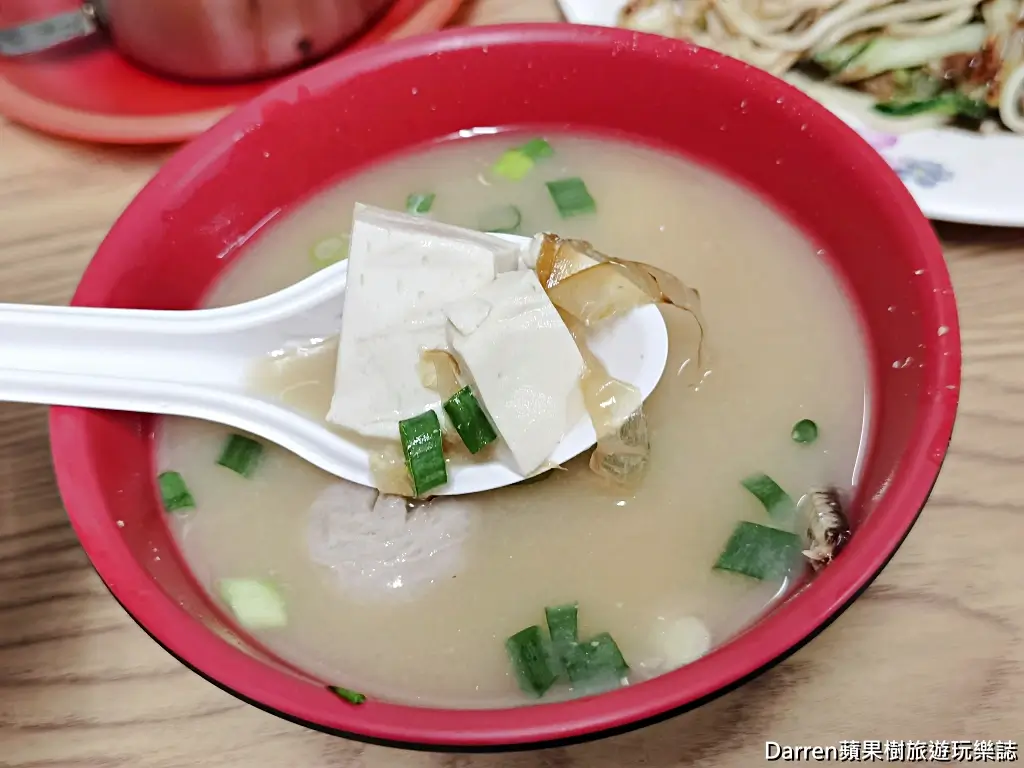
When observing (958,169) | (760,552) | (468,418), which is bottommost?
(760,552)

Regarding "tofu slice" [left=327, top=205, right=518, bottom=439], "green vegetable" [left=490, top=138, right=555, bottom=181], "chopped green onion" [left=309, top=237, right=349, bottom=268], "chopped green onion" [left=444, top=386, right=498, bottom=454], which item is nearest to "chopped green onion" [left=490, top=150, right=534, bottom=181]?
"green vegetable" [left=490, top=138, right=555, bottom=181]

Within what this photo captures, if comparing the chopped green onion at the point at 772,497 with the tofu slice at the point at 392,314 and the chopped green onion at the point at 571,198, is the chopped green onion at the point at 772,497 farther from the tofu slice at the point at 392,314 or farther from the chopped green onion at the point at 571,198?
the chopped green onion at the point at 571,198

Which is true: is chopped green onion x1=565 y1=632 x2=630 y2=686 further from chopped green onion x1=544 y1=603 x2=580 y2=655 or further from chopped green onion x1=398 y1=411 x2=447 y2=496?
chopped green onion x1=398 y1=411 x2=447 y2=496

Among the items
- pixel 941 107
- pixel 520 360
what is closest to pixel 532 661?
pixel 520 360

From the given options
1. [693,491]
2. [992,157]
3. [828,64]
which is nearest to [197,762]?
[693,491]

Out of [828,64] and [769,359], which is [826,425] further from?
[828,64]

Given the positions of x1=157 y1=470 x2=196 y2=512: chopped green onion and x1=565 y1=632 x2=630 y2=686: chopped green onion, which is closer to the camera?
x1=565 y1=632 x2=630 y2=686: chopped green onion

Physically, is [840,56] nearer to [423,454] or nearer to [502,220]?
[502,220]
